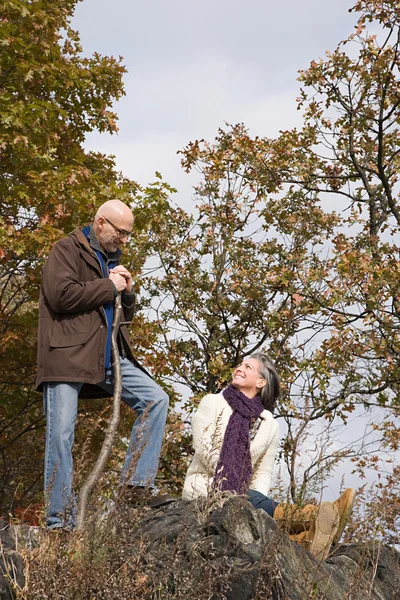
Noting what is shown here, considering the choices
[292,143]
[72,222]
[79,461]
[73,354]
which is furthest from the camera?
[292,143]

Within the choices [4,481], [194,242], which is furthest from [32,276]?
[4,481]

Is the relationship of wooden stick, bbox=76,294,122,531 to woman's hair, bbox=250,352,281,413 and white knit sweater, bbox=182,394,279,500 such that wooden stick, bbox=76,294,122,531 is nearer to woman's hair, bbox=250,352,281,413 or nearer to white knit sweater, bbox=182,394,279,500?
white knit sweater, bbox=182,394,279,500

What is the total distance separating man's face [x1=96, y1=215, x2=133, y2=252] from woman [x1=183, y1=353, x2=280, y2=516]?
1390mm

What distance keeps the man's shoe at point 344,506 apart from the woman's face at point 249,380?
1.21 metres

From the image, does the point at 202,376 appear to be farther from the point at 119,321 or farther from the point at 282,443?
the point at 119,321

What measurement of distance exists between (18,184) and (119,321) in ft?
16.7

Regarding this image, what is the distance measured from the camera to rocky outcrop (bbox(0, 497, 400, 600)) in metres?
3.62

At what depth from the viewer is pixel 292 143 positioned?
9977 mm

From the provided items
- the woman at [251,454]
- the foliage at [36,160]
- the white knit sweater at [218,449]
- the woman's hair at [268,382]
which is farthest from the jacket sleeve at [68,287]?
the foliage at [36,160]

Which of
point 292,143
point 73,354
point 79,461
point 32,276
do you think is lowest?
point 79,461

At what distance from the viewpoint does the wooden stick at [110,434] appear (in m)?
4.30

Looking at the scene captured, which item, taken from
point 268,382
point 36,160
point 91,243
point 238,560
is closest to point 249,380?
point 268,382

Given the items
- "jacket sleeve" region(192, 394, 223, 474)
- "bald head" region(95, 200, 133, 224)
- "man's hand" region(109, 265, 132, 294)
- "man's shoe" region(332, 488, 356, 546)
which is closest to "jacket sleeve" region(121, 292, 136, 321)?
"man's hand" region(109, 265, 132, 294)

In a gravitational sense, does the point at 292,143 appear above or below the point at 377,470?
above
